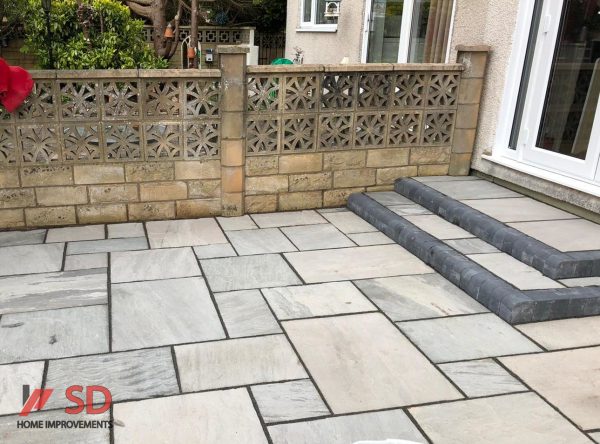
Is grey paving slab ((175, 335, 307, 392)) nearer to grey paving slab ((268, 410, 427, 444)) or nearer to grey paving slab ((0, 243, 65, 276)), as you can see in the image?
grey paving slab ((268, 410, 427, 444))

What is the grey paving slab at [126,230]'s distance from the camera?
4.01 m

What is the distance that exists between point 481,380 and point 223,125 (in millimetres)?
2663

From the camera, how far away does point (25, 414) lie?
2107 millimetres

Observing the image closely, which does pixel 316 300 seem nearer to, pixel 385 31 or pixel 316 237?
pixel 316 237

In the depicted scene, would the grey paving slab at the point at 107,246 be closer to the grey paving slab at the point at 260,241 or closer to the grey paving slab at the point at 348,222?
the grey paving slab at the point at 260,241

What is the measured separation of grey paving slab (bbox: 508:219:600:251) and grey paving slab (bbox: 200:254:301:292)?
5.14 feet

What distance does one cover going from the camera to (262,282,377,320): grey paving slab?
3.00m

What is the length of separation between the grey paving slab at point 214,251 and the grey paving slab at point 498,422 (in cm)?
187

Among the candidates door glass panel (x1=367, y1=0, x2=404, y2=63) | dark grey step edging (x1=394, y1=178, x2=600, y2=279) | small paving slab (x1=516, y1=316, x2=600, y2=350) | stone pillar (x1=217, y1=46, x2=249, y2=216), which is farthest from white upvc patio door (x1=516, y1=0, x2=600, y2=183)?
stone pillar (x1=217, y1=46, x2=249, y2=216)

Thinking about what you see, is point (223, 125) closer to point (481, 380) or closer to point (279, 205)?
point (279, 205)

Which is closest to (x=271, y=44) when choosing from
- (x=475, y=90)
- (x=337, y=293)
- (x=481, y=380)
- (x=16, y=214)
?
(x=475, y=90)

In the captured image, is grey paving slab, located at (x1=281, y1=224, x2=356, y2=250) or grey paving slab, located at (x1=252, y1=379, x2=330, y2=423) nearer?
grey paving slab, located at (x1=252, y1=379, x2=330, y2=423)

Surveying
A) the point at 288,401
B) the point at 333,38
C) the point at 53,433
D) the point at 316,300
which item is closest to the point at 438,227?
the point at 316,300

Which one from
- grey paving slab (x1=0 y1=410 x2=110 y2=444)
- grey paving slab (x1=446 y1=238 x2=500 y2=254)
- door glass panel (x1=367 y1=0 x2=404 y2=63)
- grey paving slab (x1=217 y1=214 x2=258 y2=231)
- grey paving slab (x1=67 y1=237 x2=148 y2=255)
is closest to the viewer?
grey paving slab (x1=0 y1=410 x2=110 y2=444)
